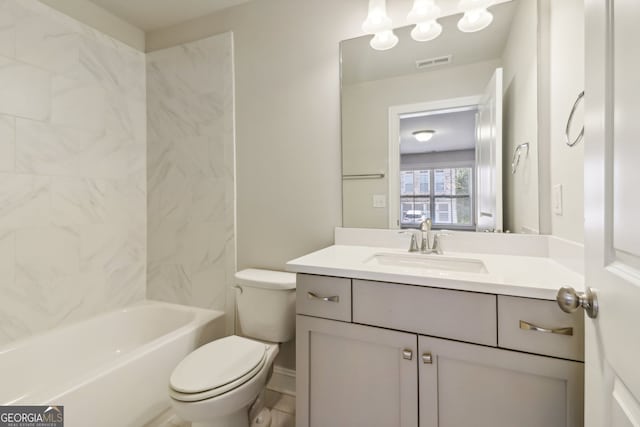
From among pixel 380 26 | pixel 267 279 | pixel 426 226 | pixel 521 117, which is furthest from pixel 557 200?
pixel 267 279

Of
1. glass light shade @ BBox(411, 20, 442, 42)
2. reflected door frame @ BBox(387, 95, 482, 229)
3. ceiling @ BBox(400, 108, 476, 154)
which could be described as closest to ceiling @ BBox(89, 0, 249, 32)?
glass light shade @ BBox(411, 20, 442, 42)

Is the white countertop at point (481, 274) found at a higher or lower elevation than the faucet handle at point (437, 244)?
lower

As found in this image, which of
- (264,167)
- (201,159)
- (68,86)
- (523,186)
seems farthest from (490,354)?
(68,86)

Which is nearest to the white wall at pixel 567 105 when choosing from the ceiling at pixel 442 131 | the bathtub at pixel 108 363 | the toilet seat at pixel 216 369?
the ceiling at pixel 442 131

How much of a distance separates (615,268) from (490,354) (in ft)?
1.72

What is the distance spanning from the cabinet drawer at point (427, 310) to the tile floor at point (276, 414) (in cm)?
93

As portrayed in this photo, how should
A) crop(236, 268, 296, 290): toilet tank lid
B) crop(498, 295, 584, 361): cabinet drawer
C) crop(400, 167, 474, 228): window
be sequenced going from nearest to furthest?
crop(498, 295, 584, 361): cabinet drawer
crop(400, 167, 474, 228): window
crop(236, 268, 296, 290): toilet tank lid

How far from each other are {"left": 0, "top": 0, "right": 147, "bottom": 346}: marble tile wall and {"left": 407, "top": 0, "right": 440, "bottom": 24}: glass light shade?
6.29ft

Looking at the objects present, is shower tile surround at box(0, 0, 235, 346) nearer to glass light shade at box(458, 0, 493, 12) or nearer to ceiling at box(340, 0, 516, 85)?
ceiling at box(340, 0, 516, 85)

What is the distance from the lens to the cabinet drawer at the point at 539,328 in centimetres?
85

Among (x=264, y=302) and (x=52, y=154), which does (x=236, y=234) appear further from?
(x=52, y=154)

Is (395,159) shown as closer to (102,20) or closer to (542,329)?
(542,329)

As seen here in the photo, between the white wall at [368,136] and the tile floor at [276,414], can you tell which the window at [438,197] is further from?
the tile floor at [276,414]

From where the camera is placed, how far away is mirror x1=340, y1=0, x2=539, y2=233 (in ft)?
4.57
